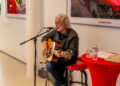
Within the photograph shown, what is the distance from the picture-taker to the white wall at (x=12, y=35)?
4.92 meters

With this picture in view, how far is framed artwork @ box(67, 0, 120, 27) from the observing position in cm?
246

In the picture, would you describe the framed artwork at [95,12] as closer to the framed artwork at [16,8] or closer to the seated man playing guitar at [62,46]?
the seated man playing guitar at [62,46]

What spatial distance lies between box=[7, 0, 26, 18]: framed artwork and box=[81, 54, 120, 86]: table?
2.91 meters

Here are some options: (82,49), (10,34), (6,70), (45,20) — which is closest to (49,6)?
(45,20)

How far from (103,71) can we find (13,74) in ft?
8.44

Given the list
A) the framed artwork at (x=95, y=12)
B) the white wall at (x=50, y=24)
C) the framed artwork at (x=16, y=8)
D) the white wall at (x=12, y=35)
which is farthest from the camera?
the white wall at (x=12, y=35)

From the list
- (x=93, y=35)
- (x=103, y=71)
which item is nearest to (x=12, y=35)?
(x=93, y=35)

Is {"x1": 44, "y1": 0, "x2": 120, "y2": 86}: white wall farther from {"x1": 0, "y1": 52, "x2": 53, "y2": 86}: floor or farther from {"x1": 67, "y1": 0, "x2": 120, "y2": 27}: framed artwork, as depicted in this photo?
{"x1": 0, "y1": 52, "x2": 53, "y2": 86}: floor

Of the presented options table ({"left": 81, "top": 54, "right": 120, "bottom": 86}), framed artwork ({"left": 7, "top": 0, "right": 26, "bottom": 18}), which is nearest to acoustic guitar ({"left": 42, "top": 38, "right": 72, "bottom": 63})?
table ({"left": 81, "top": 54, "right": 120, "bottom": 86})

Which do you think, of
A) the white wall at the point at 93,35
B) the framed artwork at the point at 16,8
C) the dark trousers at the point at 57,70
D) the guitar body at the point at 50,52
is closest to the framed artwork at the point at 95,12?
the white wall at the point at 93,35

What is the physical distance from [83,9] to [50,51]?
0.78 metres

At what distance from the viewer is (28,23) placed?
12.3 feet

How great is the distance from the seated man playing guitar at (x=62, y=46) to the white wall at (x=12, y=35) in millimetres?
2104

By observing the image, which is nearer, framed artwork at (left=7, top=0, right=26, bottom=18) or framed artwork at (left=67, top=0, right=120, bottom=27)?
framed artwork at (left=67, top=0, right=120, bottom=27)
